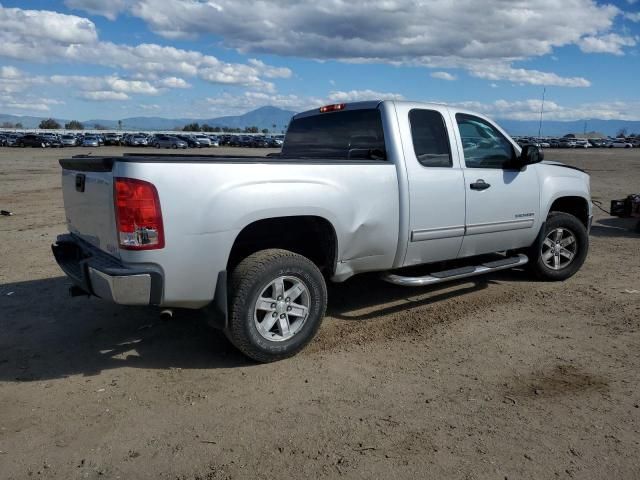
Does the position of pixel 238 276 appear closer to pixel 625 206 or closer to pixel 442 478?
pixel 442 478

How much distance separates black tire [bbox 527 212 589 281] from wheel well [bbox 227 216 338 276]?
2774 mm

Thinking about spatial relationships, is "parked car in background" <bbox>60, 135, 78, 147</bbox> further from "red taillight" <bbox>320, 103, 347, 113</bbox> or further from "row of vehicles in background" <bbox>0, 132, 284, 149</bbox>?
"red taillight" <bbox>320, 103, 347, 113</bbox>

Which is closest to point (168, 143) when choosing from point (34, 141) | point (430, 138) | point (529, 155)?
point (34, 141)

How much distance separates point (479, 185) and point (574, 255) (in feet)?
6.72

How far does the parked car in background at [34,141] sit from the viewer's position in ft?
192

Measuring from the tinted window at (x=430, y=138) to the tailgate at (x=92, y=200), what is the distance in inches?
103

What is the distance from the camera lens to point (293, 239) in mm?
4730

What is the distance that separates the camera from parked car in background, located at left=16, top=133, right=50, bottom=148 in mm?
58525

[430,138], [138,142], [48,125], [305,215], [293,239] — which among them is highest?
[48,125]

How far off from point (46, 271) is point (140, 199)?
4084mm

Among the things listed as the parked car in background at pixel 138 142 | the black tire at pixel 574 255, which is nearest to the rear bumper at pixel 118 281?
the black tire at pixel 574 255

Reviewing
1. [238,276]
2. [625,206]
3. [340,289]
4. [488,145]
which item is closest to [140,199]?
[238,276]

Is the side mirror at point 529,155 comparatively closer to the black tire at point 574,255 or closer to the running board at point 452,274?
the black tire at point 574,255

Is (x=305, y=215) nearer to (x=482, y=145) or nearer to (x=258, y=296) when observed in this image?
(x=258, y=296)
